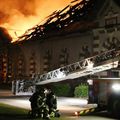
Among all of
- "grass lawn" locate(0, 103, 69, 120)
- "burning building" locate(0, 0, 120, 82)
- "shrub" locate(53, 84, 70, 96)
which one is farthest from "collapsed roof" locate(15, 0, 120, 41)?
"grass lawn" locate(0, 103, 69, 120)

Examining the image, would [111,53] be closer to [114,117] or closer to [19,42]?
[114,117]

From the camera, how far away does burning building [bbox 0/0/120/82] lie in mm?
40906

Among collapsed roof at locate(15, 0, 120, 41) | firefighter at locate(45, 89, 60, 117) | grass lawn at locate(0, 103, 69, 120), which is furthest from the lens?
collapsed roof at locate(15, 0, 120, 41)

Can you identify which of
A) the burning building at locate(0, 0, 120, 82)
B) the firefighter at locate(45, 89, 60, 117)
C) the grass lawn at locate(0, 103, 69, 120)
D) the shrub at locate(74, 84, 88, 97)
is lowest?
the grass lawn at locate(0, 103, 69, 120)

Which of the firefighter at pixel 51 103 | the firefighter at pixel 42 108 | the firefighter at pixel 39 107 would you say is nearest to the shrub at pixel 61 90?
the firefighter at pixel 51 103

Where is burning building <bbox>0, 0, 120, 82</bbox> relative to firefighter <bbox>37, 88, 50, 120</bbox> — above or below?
above

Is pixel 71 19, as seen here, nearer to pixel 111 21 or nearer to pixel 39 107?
pixel 111 21

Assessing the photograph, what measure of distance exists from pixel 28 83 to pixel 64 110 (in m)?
16.4

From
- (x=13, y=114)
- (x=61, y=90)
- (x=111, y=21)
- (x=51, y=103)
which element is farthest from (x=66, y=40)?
(x=51, y=103)

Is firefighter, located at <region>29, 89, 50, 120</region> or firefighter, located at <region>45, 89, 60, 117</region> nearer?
firefighter, located at <region>29, 89, 50, 120</region>

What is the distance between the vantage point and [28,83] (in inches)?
1654

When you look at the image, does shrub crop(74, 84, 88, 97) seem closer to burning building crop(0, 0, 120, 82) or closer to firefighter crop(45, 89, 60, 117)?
burning building crop(0, 0, 120, 82)


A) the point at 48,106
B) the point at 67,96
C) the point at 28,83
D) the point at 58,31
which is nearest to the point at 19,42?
the point at 58,31

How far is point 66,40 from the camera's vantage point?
47.5 metres
